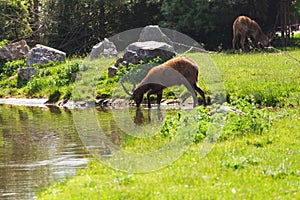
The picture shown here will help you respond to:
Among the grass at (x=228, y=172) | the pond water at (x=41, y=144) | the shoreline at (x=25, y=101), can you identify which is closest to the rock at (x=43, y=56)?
the shoreline at (x=25, y=101)

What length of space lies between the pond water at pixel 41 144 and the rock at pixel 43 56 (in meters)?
5.73

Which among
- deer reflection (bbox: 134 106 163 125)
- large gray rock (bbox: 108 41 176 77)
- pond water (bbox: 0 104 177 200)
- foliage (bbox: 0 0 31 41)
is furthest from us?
foliage (bbox: 0 0 31 41)

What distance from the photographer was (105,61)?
80.2 feet

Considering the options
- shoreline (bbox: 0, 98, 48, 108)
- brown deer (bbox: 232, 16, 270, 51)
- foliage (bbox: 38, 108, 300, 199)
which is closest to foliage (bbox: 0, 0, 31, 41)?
shoreline (bbox: 0, 98, 48, 108)

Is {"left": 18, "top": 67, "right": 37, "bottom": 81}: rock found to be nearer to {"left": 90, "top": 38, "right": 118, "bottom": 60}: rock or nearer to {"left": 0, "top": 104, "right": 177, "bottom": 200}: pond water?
{"left": 90, "top": 38, "right": 118, "bottom": 60}: rock

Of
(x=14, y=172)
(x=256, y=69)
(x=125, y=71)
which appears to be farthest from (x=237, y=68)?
(x=14, y=172)

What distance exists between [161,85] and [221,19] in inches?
551

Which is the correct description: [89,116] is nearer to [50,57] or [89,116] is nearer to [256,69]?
[256,69]

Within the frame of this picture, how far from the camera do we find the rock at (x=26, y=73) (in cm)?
2562

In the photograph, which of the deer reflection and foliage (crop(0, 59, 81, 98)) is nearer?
the deer reflection

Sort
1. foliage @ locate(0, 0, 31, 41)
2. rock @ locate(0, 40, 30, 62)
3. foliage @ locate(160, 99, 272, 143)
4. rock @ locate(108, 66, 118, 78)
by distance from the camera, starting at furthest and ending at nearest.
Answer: foliage @ locate(0, 0, 31, 41)
rock @ locate(0, 40, 30, 62)
rock @ locate(108, 66, 118, 78)
foliage @ locate(160, 99, 272, 143)

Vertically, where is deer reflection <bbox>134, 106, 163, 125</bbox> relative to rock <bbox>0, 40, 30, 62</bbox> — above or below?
below

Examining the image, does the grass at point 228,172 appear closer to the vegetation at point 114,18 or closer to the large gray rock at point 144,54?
the large gray rock at point 144,54

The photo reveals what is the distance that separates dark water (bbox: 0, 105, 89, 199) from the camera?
404 inches
